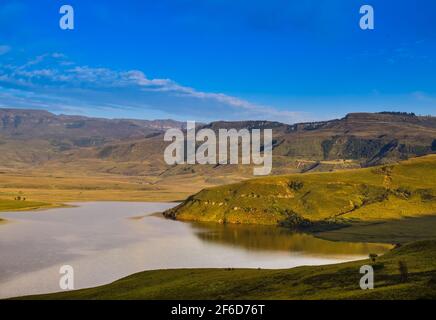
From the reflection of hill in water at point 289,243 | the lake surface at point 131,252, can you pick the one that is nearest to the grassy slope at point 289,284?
the lake surface at point 131,252

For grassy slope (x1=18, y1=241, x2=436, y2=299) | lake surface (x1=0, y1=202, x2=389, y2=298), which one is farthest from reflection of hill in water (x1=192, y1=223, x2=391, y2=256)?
grassy slope (x1=18, y1=241, x2=436, y2=299)

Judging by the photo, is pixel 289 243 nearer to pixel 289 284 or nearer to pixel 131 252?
pixel 131 252

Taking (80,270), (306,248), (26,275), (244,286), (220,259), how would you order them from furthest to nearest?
(306,248), (220,259), (80,270), (26,275), (244,286)
